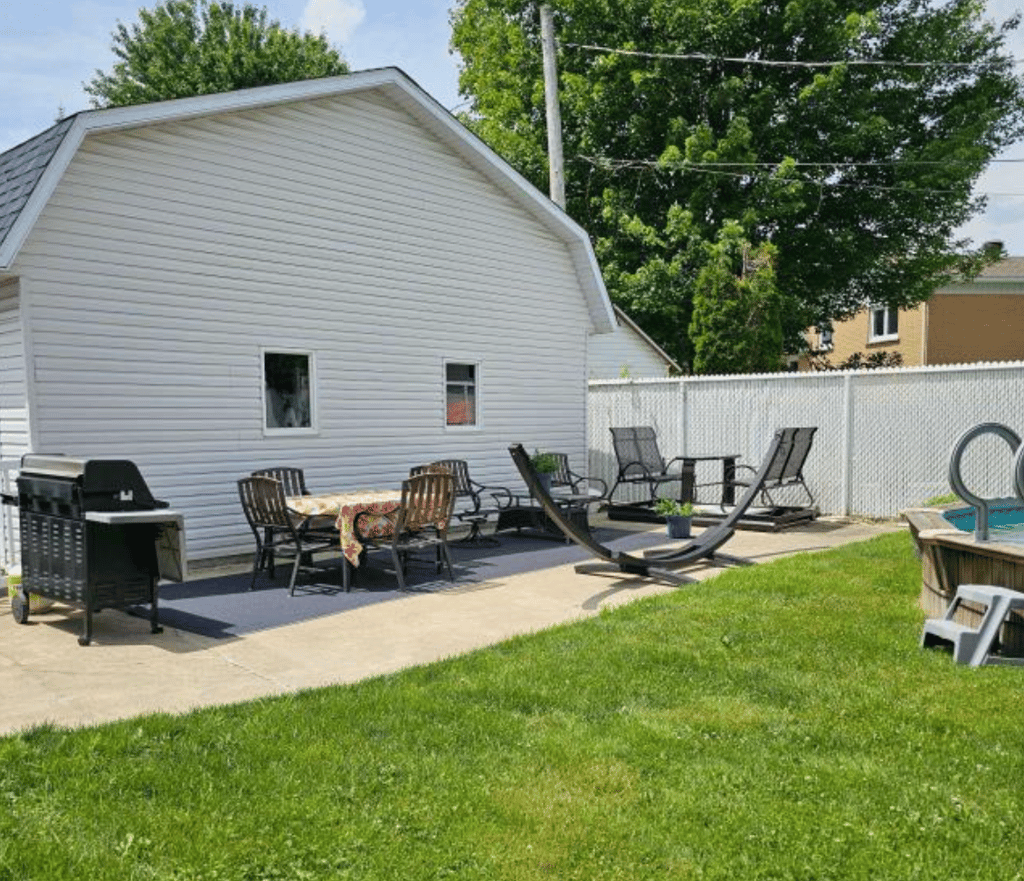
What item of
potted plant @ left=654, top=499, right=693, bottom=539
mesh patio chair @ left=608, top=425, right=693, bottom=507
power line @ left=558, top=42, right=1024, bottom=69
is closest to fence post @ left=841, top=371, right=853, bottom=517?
mesh patio chair @ left=608, top=425, right=693, bottom=507

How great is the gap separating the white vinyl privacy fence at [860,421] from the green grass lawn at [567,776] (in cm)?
644

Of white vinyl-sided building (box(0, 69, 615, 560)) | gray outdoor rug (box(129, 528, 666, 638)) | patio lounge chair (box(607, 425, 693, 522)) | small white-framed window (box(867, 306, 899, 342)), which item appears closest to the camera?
gray outdoor rug (box(129, 528, 666, 638))

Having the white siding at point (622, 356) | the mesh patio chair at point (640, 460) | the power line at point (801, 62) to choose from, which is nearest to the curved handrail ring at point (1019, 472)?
the mesh patio chair at point (640, 460)

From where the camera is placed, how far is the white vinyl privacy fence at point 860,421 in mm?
10031

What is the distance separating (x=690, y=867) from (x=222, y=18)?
3111 cm

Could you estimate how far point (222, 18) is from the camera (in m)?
27.7

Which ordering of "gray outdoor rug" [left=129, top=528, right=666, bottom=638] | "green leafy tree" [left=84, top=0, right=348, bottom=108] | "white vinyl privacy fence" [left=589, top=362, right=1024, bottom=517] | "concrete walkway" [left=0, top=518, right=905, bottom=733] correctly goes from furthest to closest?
1. "green leafy tree" [left=84, top=0, right=348, bottom=108]
2. "white vinyl privacy fence" [left=589, top=362, right=1024, bottom=517]
3. "gray outdoor rug" [left=129, top=528, right=666, bottom=638]
4. "concrete walkway" [left=0, top=518, right=905, bottom=733]

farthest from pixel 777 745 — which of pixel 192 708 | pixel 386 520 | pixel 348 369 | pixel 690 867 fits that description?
pixel 348 369

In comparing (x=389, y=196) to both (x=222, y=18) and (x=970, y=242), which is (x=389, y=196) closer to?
(x=970, y=242)

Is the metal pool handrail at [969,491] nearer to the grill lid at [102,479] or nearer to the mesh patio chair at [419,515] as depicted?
the mesh patio chair at [419,515]

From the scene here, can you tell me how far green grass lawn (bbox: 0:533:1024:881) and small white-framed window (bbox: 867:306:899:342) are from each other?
25.6 meters

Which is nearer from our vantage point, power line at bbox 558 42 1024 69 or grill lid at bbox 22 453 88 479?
grill lid at bbox 22 453 88 479

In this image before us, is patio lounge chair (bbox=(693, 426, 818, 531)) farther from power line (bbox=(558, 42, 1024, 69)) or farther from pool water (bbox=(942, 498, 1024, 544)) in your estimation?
power line (bbox=(558, 42, 1024, 69))

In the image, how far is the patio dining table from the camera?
6945 mm
